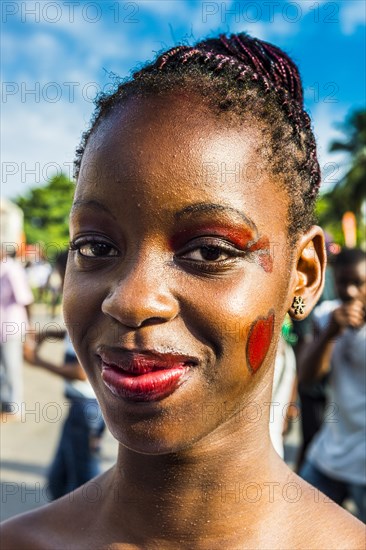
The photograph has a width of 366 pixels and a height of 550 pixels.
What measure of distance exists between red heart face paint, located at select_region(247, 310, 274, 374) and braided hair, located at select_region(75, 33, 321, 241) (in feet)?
0.68

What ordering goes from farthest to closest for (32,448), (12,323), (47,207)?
1. (47,207)
2. (12,323)
3. (32,448)

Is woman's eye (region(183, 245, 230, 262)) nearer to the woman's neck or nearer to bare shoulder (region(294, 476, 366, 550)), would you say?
the woman's neck

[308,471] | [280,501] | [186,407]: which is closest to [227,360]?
[186,407]

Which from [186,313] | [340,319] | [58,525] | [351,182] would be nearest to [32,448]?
[340,319]

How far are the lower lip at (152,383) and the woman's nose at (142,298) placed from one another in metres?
0.10

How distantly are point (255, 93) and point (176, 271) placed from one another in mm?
431

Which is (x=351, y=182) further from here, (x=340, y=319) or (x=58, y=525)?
(x=58, y=525)

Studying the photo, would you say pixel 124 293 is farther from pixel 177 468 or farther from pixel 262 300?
pixel 177 468

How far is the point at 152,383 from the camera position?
109 centimetres

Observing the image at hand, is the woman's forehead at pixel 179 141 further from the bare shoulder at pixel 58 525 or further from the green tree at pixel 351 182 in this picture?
the green tree at pixel 351 182

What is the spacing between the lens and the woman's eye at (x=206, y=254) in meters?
1.12

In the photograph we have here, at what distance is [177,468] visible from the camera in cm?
123

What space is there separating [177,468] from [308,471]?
8.37ft

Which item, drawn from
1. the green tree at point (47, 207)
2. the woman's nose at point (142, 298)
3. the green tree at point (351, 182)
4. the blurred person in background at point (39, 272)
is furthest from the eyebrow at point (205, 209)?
the green tree at point (47, 207)
